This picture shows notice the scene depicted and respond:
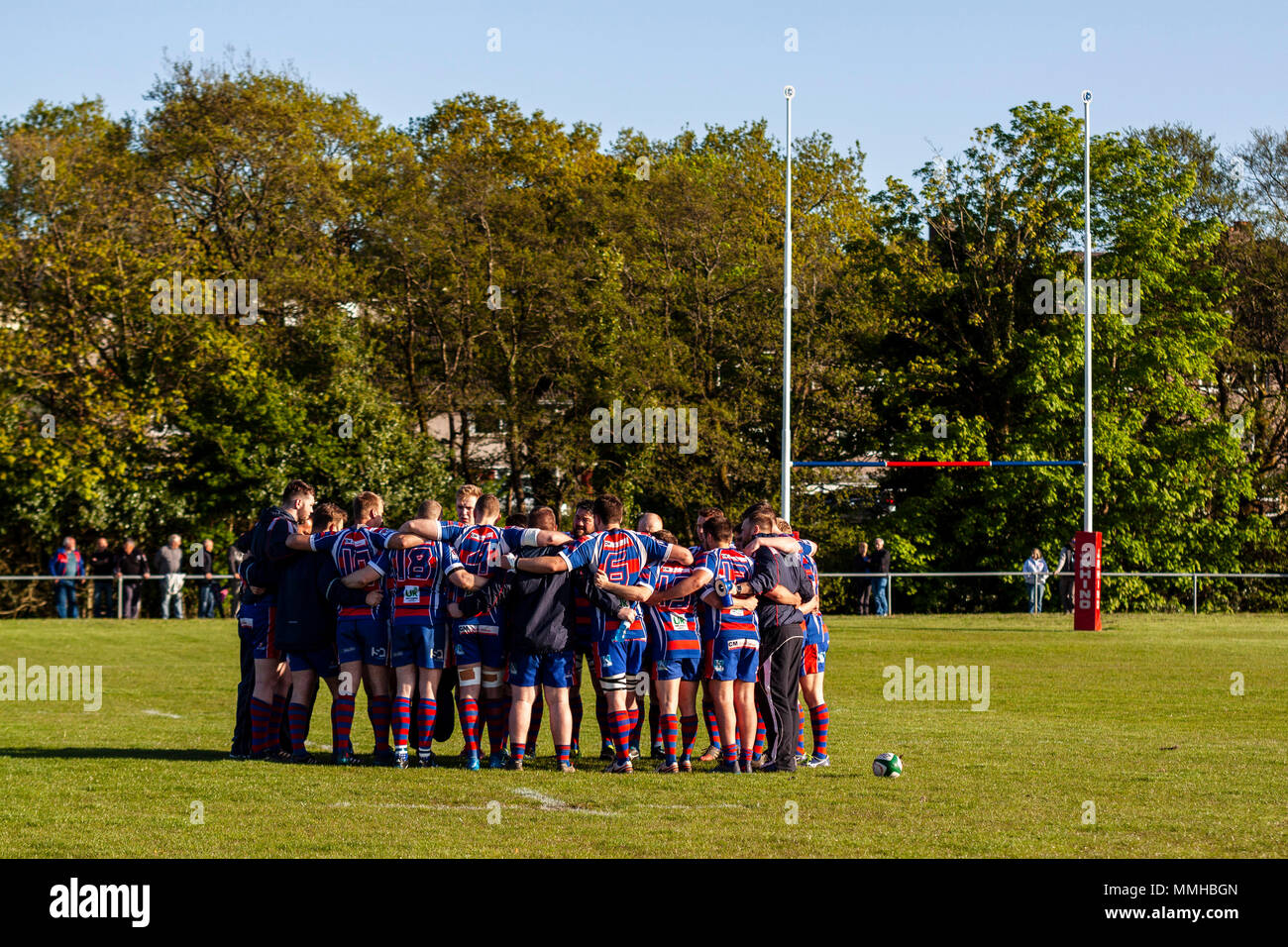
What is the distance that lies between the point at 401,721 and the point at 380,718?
11.9 inches

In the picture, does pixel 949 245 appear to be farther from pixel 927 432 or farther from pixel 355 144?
pixel 355 144

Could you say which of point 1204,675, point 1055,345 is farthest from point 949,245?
point 1204,675

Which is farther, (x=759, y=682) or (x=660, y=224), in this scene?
(x=660, y=224)

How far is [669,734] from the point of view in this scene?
35.1 feet

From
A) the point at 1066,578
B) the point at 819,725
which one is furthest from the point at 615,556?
the point at 1066,578

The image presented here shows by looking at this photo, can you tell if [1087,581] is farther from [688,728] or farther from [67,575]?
[67,575]

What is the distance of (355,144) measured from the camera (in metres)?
41.4

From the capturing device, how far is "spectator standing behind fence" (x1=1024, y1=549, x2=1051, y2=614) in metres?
33.3

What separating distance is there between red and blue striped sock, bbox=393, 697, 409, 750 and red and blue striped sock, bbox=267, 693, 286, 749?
3.51ft

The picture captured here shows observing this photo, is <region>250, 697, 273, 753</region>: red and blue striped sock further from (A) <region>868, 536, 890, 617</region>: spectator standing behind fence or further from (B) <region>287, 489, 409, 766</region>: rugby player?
(A) <region>868, 536, 890, 617</region>: spectator standing behind fence

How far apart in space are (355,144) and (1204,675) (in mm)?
29367

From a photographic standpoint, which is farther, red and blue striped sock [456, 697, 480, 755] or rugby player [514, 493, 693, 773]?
red and blue striped sock [456, 697, 480, 755]

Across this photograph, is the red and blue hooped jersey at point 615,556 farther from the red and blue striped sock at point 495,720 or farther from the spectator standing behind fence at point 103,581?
the spectator standing behind fence at point 103,581

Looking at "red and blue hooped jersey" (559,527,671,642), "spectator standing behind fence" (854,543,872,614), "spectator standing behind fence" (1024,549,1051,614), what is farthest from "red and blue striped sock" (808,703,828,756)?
"spectator standing behind fence" (1024,549,1051,614)
